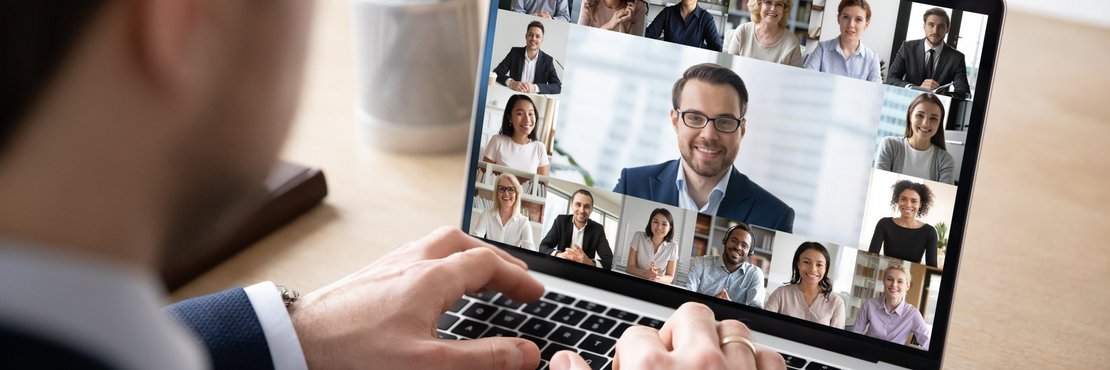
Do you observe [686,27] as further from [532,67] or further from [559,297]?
[559,297]

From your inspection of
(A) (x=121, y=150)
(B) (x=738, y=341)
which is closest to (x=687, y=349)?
(B) (x=738, y=341)

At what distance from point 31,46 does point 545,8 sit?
0.54 m

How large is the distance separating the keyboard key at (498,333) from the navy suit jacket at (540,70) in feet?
0.66

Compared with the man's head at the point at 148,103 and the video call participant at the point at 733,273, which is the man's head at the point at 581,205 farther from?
the man's head at the point at 148,103

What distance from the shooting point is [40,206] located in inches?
13.6

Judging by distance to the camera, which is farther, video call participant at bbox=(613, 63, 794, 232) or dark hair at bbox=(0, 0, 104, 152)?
video call participant at bbox=(613, 63, 794, 232)

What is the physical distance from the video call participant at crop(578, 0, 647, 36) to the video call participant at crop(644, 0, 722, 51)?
1 centimetres

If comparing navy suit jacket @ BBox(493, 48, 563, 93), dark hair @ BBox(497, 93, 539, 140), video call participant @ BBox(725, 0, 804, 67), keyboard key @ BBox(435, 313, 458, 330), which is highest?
video call participant @ BBox(725, 0, 804, 67)

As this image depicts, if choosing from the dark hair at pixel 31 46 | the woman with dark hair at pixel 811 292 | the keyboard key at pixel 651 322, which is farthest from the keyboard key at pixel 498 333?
the dark hair at pixel 31 46

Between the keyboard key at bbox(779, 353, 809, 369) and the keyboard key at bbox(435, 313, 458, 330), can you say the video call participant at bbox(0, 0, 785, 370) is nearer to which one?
the keyboard key at bbox(435, 313, 458, 330)

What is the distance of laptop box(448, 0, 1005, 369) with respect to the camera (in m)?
0.74

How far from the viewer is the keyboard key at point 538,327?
0.80 m

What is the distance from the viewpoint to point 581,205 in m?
0.84

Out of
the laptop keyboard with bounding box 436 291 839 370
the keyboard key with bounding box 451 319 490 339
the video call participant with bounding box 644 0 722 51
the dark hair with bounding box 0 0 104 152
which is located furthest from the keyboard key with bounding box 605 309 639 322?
the dark hair with bounding box 0 0 104 152
